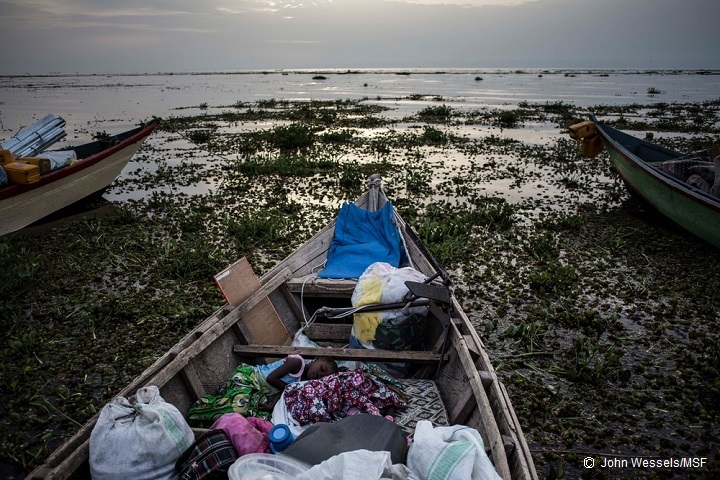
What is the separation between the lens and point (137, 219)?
9.53 metres

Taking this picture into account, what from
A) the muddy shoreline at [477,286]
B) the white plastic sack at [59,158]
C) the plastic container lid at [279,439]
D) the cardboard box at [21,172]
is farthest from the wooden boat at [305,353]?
the white plastic sack at [59,158]

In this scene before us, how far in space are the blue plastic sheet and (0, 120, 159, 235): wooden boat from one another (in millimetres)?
6242

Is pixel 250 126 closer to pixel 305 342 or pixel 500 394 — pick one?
pixel 305 342

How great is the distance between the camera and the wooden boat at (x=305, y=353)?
2582mm

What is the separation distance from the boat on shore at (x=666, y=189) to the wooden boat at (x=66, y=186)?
11847 millimetres

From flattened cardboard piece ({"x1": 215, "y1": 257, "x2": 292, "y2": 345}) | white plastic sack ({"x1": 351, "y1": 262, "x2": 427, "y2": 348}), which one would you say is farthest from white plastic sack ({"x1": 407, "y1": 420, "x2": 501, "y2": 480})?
flattened cardboard piece ({"x1": 215, "y1": 257, "x2": 292, "y2": 345})

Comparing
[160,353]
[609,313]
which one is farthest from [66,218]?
[609,313]

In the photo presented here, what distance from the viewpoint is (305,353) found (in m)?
4.02

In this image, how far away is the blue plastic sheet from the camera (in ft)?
19.5

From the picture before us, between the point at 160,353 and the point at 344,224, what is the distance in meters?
3.19

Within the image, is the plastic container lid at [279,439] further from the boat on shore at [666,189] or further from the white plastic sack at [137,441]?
the boat on shore at [666,189]

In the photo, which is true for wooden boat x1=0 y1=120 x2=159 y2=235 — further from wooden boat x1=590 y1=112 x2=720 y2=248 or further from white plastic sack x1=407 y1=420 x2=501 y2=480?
wooden boat x1=590 y1=112 x2=720 y2=248

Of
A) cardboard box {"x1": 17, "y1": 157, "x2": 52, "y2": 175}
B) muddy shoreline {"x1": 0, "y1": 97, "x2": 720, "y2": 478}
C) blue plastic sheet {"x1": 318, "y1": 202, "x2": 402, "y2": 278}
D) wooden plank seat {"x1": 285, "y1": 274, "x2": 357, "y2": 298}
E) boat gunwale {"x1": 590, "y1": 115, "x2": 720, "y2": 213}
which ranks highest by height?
cardboard box {"x1": 17, "y1": 157, "x2": 52, "y2": 175}

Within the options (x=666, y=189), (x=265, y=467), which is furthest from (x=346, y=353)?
(x=666, y=189)
